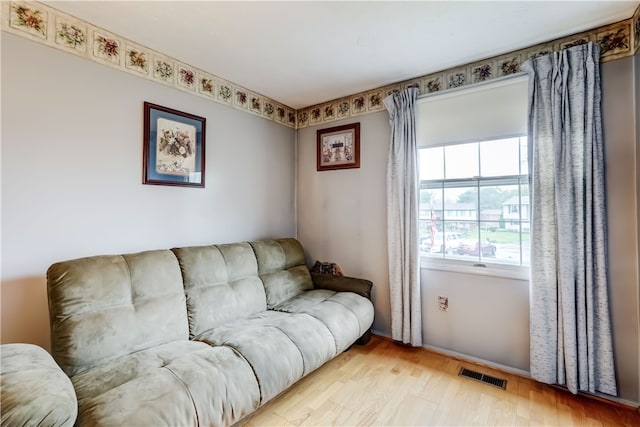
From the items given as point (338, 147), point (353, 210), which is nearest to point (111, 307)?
point (353, 210)

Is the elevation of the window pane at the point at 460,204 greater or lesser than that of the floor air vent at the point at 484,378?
greater

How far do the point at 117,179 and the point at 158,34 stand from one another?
1052 mm

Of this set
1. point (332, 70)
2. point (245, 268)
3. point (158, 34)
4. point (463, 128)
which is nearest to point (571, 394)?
point (463, 128)

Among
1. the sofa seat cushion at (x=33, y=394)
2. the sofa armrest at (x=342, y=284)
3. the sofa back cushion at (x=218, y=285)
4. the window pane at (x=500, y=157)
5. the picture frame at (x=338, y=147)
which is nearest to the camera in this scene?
the sofa seat cushion at (x=33, y=394)

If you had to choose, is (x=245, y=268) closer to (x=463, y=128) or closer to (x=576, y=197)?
(x=463, y=128)

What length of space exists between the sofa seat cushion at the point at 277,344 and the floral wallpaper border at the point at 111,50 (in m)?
1.98

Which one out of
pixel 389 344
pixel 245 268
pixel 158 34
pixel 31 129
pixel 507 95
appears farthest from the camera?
pixel 389 344

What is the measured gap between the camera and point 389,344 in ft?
9.02

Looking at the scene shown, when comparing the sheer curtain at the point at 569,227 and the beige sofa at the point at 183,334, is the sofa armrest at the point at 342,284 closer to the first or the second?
the beige sofa at the point at 183,334

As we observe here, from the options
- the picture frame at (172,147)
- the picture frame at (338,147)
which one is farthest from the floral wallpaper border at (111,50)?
A: the picture frame at (338,147)

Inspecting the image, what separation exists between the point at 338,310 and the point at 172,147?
1887 mm

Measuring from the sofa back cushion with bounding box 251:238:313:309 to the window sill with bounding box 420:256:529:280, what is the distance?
1153mm

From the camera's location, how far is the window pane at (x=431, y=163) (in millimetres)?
2635

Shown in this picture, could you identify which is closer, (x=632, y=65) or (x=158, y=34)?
(x=632, y=65)
